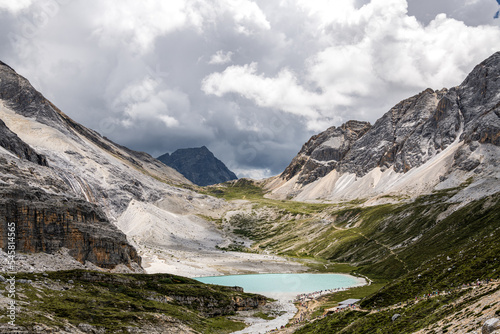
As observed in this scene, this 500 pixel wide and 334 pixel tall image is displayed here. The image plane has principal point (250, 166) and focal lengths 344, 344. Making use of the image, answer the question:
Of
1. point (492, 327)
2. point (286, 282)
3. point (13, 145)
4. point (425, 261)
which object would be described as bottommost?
point (425, 261)

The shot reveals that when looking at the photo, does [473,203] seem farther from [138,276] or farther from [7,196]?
[7,196]

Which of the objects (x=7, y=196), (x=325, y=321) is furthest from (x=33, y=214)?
(x=325, y=321)

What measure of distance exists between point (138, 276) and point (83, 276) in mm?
17314

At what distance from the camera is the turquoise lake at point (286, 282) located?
135 metres

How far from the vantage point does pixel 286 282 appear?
154625mm

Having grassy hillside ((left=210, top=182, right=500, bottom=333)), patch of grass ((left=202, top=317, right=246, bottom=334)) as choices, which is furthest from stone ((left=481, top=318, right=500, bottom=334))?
patch of grass ((left=202, top=317, right=246, bottom=334))

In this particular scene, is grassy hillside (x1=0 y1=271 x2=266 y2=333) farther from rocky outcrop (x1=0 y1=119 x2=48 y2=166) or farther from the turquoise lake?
rocky outcrop (x1=0 y1=119 x2=48 y2=166)

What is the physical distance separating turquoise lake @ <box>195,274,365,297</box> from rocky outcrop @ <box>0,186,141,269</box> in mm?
52338

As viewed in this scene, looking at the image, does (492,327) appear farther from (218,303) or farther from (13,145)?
(13,145)

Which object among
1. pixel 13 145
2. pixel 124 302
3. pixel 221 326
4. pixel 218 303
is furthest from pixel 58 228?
pixel 13 145

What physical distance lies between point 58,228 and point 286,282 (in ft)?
325

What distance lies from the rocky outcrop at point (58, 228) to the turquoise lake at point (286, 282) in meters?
52.3

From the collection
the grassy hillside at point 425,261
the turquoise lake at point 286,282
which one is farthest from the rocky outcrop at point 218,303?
the turquoise lake at point 286,282

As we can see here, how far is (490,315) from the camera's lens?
29.1 m
